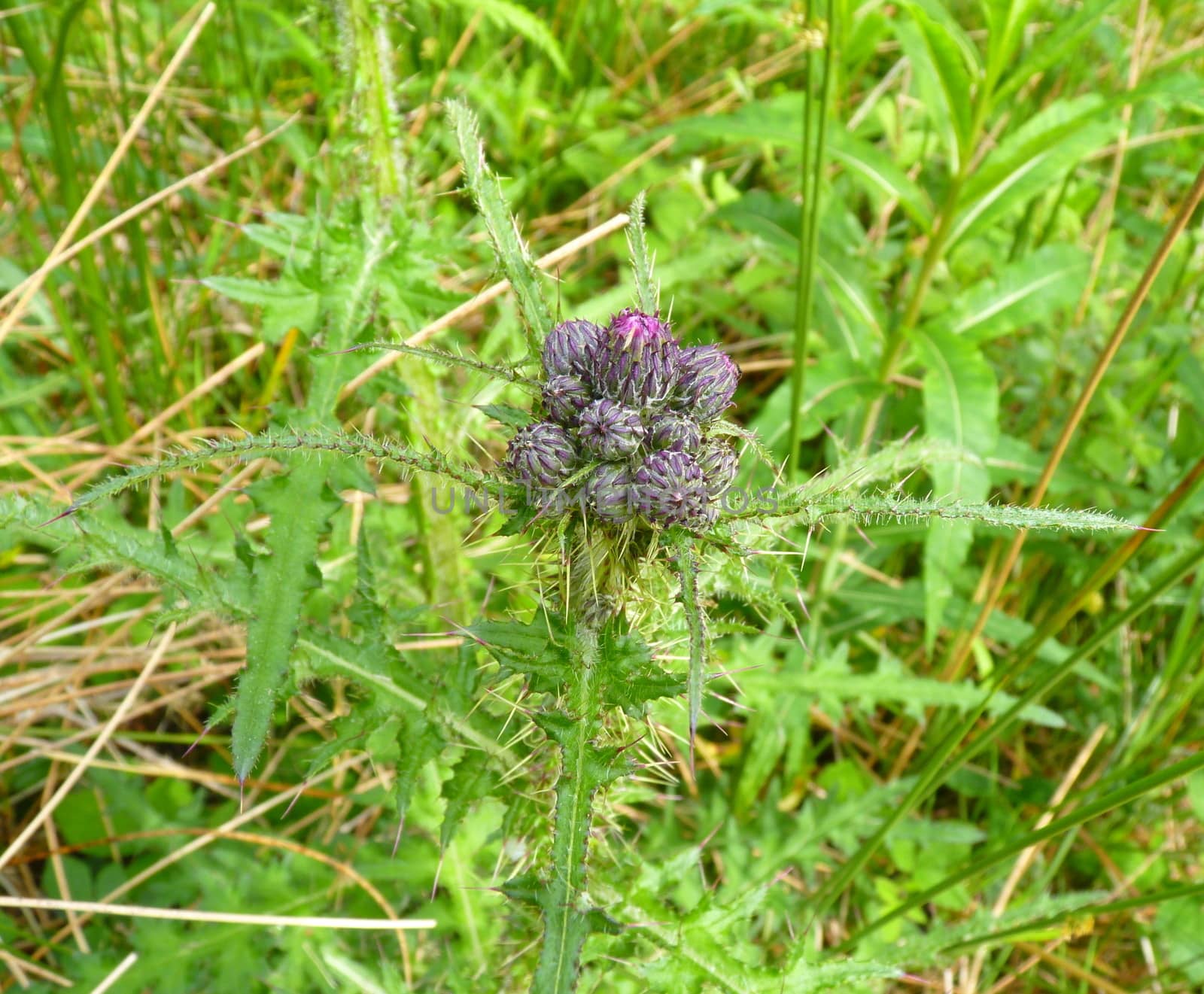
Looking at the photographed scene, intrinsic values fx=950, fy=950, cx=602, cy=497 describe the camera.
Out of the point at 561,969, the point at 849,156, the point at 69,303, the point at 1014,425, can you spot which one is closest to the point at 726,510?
the point at 561,969

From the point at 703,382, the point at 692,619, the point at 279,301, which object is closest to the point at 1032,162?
the point at 703,382

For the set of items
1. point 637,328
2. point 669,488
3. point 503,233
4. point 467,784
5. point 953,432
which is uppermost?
point 503,233

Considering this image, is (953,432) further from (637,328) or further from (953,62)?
(637,328)

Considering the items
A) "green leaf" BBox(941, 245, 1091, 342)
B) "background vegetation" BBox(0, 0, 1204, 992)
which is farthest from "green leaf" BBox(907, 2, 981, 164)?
"green leaf" BBox(941, 245, 1091, 342)

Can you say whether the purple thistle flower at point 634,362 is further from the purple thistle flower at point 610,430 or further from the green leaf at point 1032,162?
the green leaf at point 1032,162

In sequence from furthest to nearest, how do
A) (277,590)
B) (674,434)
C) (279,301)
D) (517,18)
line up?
(517,18)
(279,301)
(277,590)
(674,434)

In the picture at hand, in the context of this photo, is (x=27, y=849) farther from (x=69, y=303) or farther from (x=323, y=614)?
(x=69, y=303)

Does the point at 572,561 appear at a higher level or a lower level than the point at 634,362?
lower

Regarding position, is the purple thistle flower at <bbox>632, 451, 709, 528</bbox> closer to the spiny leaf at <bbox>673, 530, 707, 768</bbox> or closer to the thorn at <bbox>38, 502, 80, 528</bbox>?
the spiny leaf at <bbox>673, 530, 707, 768</bbox>
